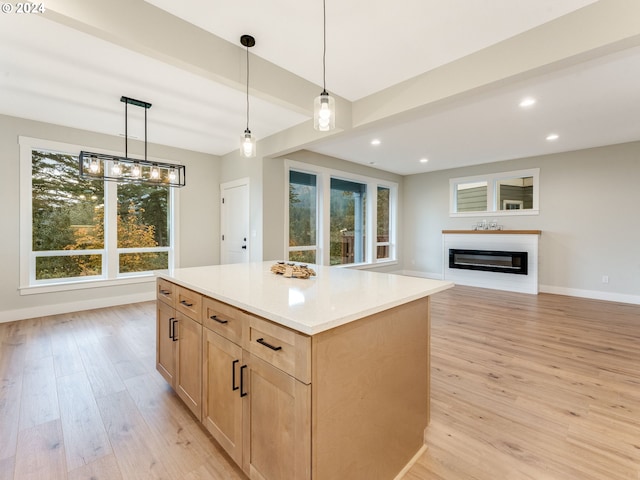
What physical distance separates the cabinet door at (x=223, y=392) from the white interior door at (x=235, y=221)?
3572 mm

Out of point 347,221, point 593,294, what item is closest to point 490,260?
point 593,294

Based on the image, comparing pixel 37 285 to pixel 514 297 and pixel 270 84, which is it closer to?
pixel 270 84

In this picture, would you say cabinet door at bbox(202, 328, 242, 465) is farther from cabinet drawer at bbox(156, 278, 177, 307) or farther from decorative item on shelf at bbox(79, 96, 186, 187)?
decorative item on shelf at bbox(79, 96, 186, 187)

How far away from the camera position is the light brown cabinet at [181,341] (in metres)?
1.78

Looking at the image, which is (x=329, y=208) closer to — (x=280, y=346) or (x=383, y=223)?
(x=383, y=223)

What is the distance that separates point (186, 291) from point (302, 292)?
2.71ft

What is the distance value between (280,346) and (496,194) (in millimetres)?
6753

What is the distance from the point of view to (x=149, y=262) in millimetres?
5109

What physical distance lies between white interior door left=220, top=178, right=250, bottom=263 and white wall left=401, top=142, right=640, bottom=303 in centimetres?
514

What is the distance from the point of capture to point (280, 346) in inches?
46.1

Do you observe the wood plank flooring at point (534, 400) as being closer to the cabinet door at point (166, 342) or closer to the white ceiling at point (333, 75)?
the cabinet door at point (166, 342)

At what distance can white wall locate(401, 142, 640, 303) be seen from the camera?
495 cm

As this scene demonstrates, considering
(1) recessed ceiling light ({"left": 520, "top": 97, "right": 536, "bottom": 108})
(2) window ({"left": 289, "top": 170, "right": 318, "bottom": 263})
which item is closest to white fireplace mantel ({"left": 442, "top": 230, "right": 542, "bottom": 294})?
(1) recessed ceiling light ({"left": 520, "top": 97, "right": 536, "bottom": 108})

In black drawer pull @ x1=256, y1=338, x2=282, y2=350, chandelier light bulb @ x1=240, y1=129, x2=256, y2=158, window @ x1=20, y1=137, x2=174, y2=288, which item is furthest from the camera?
window @ x1=20, y1=137, x2=174, y2=288
